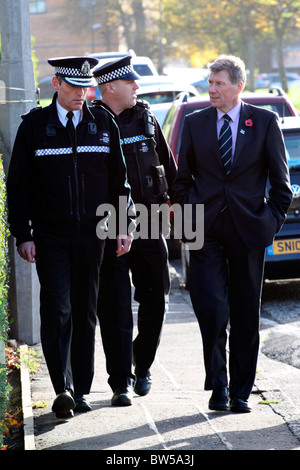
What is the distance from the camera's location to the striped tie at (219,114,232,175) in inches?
220

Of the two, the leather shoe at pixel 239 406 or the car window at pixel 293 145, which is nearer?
the leather shoe at pixel 239 406

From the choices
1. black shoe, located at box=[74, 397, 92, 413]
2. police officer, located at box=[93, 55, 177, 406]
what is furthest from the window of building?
black shoe, located at box=[74, 397, 92, 413]

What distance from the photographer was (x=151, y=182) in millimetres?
6035

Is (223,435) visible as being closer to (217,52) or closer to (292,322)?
(292,322)

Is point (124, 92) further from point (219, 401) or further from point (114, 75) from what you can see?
point (219, 401)

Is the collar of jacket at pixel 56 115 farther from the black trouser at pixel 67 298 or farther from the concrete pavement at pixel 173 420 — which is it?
the concrete pavement at pixel 173 420

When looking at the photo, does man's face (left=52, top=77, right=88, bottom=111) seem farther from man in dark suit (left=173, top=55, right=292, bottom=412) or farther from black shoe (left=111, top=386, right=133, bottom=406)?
black shoe (left=111, top=386, right=133, bottom=406)

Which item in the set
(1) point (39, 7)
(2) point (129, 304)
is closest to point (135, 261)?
(2) point (129, 304)

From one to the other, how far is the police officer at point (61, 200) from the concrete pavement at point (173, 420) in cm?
24

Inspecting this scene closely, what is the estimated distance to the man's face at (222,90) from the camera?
5551 millimetres

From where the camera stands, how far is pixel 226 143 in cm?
562

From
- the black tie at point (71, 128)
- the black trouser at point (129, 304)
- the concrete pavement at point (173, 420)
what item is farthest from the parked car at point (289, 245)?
the black tie at point (71, 128)

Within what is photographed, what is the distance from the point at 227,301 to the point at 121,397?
Answer: 866 mm
